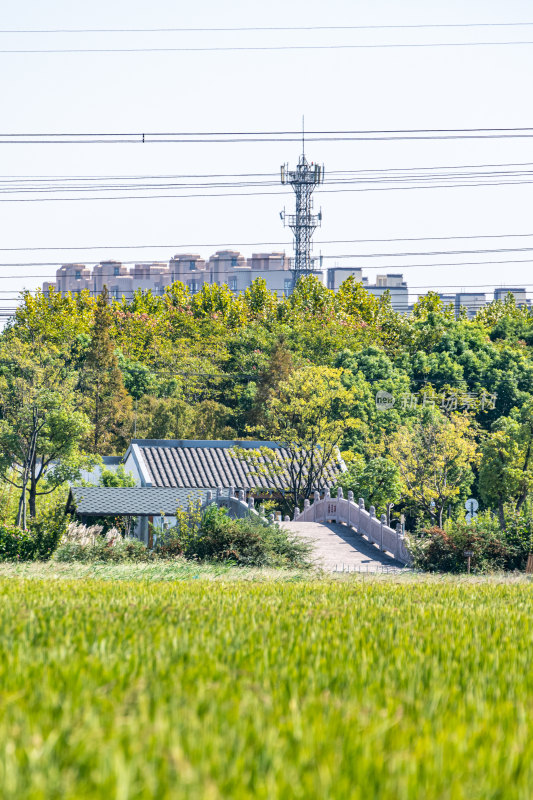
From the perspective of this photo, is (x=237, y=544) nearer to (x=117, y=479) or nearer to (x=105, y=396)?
(x=117, y=479)

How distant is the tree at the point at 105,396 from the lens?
6762 centimetres

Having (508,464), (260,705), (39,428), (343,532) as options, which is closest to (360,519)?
(343,532)

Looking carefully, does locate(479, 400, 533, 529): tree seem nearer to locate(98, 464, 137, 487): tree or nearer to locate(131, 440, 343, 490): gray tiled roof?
locate(131, 440, 343, 490): gray tiled roof

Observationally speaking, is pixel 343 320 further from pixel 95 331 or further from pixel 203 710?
pixel 203 710

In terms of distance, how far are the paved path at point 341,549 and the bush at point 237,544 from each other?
1643 mm

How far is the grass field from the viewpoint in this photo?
4.16m

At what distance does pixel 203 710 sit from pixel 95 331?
227ft

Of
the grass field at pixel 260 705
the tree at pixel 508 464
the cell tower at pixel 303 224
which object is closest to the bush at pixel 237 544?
the grass field at pixel 260 705

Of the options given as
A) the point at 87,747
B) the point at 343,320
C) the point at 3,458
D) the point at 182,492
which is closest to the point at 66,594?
the point at 87,747

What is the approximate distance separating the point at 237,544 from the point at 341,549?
28.9ft

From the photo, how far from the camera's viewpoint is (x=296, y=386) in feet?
166

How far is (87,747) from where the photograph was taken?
14.6 feet

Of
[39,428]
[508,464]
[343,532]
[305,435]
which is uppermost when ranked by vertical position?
[39,428]

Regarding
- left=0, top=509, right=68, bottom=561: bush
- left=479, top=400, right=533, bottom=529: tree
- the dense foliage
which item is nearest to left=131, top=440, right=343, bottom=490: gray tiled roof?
the dense foliage
